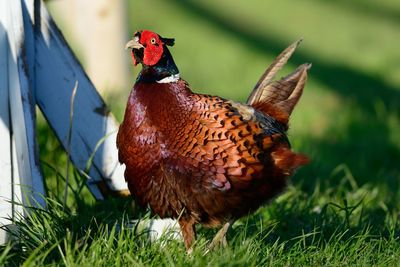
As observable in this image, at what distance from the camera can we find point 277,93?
14.9 feet

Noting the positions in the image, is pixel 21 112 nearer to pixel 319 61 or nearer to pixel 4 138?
pixel 4 138

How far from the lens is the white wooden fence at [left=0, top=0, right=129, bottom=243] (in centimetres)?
397

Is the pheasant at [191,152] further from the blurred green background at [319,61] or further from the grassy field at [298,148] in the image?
the blurred green background at [319,61]

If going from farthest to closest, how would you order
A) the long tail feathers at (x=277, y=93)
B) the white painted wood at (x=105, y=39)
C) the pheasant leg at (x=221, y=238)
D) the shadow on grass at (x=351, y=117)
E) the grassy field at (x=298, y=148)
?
the white painted wood at (x=105, y=39)
the shadow on grass at (x=351, y=117)
the long tail feathers at (x=277, y=93)
the pheasant leg at (x=221, y=238)
the grassy field at (x=298, y=148)

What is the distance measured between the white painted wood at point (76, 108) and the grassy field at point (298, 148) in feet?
0.48

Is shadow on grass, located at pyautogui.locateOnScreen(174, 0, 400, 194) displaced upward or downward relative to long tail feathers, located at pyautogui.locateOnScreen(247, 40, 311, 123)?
downward

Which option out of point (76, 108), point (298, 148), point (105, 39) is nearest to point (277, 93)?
point (76, 108)

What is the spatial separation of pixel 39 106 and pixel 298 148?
246 centimetres

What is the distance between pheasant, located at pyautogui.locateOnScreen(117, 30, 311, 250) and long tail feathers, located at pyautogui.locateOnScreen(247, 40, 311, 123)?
0.41 m

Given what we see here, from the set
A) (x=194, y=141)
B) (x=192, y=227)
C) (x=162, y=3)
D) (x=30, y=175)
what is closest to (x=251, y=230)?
(x=192, y=227)

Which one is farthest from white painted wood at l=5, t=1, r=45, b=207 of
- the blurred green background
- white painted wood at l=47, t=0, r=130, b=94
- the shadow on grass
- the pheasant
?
white painted wood at l=47, t=0, r=130, b=94

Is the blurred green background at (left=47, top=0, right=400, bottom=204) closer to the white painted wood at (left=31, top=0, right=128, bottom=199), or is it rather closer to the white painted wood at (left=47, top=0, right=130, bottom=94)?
the white painted wood at (left=47, top=0, right=130, bottom=94)

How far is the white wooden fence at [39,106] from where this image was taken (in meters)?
3.97

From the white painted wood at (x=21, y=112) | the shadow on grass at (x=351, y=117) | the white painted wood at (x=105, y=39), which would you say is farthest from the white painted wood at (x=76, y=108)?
the white painted wood at (x=105, y=39)
